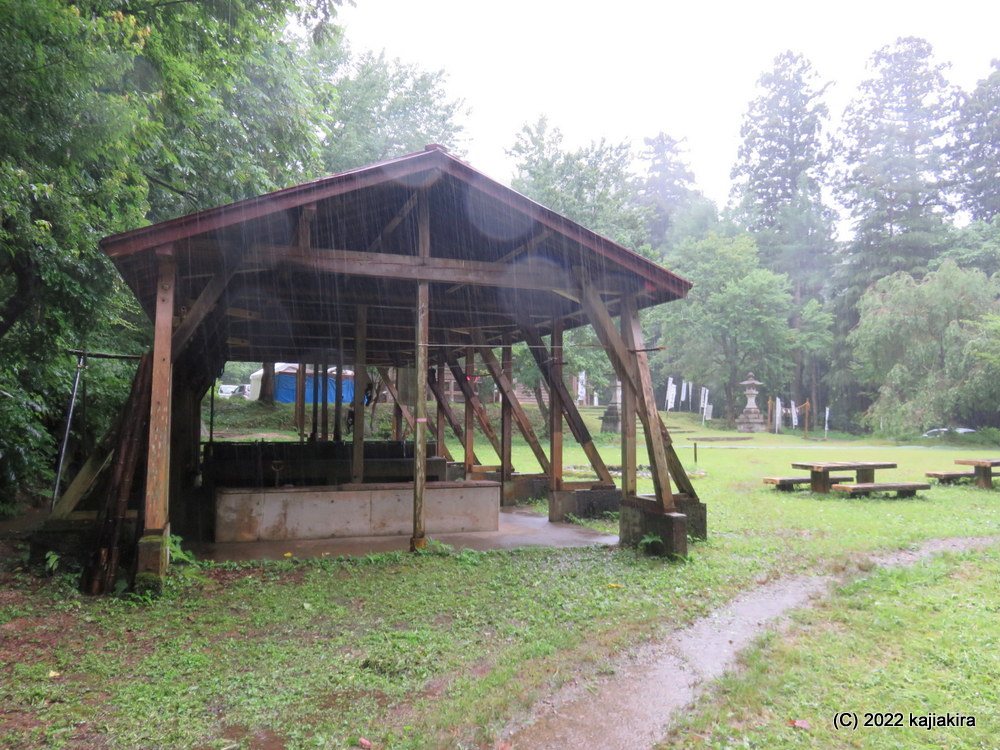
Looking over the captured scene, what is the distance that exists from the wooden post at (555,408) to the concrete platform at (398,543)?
814 mm

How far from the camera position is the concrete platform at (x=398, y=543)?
6.42 meters

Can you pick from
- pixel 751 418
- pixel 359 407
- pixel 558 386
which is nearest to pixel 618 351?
pixel 558 386

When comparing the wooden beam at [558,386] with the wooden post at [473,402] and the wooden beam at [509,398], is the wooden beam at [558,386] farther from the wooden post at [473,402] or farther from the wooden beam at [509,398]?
the wooden post at [473,402]

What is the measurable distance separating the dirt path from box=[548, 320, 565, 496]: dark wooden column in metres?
3.80

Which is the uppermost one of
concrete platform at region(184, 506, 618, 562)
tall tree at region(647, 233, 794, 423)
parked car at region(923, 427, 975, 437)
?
tall tree at region(647, 233, 794, 423)

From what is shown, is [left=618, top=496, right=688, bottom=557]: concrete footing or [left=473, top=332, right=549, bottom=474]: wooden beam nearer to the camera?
[left=618, top=496, right=688, bottom=557]: concrete footing

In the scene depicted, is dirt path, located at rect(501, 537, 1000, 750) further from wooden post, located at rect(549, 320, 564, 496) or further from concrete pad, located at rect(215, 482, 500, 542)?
wooden post, located at rect(549, 320, 564, 496)

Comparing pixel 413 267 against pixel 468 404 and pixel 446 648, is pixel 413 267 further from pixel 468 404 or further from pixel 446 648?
pixel 468 404

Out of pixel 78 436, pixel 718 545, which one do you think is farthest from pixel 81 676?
pixel 78 436

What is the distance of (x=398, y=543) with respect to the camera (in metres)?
6.99

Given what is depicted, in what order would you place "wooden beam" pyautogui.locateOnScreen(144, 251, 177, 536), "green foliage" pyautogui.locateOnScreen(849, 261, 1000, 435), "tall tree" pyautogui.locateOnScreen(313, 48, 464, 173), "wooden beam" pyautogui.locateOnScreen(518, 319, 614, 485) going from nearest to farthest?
"wooden beam" pyautogui.locateOnScreen(144, 251, 177, 536) → "wooden beam" pyautogui.locateOnScreen(518, 319, 614, 485) → "tall tree" pyautogui.locateOnScreen(313, 48, 464, 173) → "green foliage" pyautogui.locateOnScreen(849, 261, 1000, 435)

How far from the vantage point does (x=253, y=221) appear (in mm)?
5645

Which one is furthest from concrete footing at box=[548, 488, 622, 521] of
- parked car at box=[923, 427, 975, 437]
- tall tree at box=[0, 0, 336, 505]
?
parked car at box=[923, 427, 975, 437]

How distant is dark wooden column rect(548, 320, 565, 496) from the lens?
836cm
